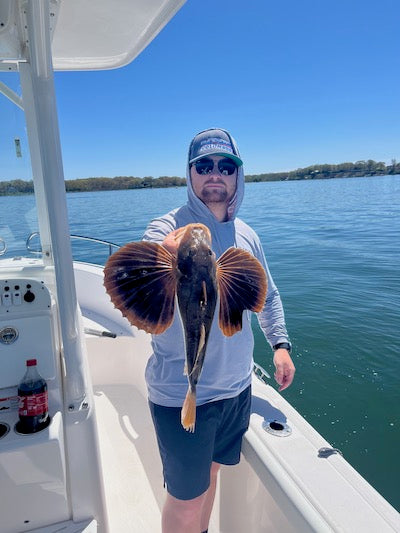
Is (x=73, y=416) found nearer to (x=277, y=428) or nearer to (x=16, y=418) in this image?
(x=16, y=418)

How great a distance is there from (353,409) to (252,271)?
14.6ft

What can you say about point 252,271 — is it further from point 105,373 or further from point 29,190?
point 105,373

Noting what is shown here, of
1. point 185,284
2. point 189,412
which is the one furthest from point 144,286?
point 189,412

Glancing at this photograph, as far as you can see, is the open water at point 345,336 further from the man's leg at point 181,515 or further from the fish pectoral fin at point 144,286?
the man's leg at point 181,515

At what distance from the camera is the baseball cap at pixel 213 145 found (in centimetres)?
200

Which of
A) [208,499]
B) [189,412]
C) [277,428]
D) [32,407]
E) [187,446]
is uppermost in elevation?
[189,412]

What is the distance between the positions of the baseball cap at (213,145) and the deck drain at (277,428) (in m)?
1.75

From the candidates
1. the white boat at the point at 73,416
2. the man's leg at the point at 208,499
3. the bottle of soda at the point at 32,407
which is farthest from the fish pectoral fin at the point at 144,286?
the man's leg at the point at 208,499

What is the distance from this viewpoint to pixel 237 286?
1.62m

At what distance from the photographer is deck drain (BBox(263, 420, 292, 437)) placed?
2.30 m

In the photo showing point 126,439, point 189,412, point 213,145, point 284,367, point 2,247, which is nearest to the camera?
point 189,412

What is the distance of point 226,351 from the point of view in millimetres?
1938

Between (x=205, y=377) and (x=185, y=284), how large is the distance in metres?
0.70

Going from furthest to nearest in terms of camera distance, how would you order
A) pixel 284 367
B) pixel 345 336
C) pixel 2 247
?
pixel 345 336, pixel 2 247, pixel 284 367
